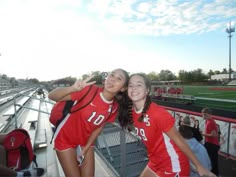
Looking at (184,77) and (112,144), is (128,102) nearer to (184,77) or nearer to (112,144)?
(112,144)

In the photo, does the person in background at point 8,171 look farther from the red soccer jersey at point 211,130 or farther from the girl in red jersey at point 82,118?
the red soccer jersey at point 211,130

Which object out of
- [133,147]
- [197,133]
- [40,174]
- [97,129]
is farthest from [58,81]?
[197,133]

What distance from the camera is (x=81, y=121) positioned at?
2.52 metres

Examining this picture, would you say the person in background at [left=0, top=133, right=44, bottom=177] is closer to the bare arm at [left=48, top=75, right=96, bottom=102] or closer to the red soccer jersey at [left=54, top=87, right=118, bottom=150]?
the red soccer jersey at [left=54, top=87, right=118, bottom=150]

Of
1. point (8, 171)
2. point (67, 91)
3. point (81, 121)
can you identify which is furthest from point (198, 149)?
point (8, 171)

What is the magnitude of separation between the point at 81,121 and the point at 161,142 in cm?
87

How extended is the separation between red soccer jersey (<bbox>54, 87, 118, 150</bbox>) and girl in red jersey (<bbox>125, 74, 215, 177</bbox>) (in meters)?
0.38

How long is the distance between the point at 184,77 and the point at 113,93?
348 feet

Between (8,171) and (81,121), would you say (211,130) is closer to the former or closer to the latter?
(81,121)

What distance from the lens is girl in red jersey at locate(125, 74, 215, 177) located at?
2.06m

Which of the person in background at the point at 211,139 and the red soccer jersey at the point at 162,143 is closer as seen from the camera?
the red soccer jersey at the point at 162,143

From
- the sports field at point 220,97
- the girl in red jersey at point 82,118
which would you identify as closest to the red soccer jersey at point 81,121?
the girl in red jersey at point 82,118

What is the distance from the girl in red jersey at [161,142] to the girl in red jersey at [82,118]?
0.34 meters

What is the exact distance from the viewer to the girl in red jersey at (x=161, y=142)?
6.77 feet
